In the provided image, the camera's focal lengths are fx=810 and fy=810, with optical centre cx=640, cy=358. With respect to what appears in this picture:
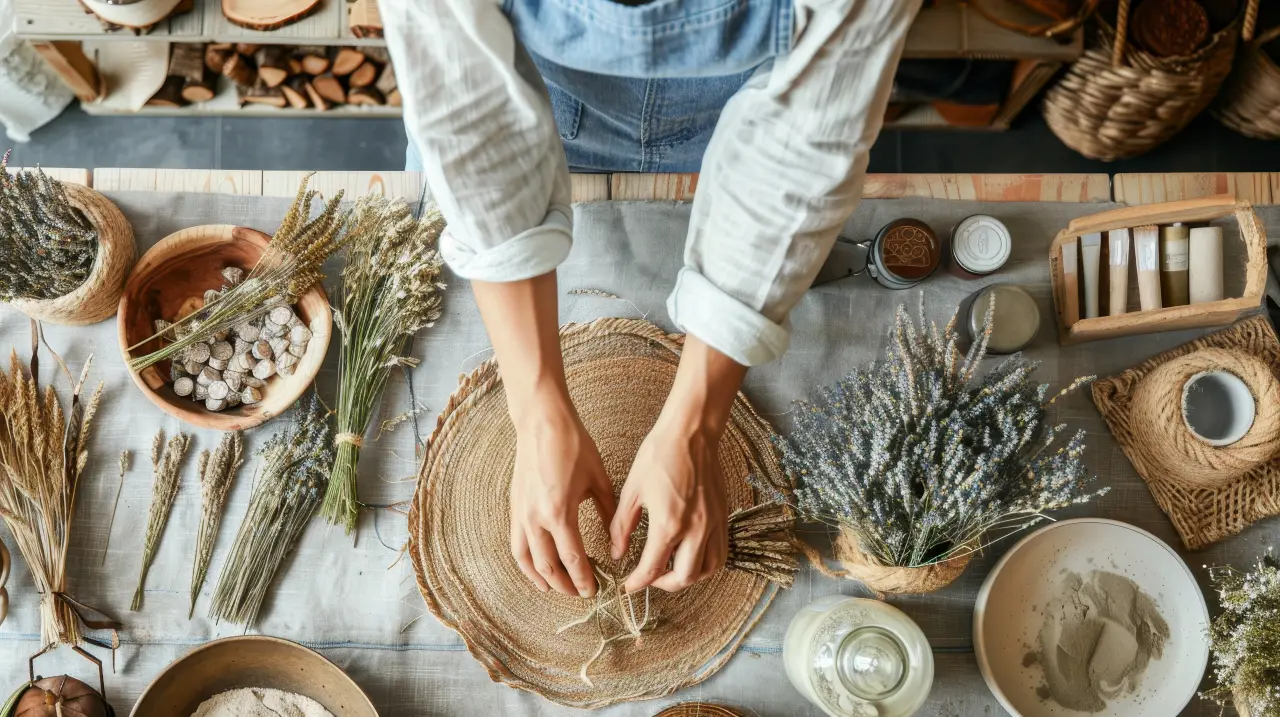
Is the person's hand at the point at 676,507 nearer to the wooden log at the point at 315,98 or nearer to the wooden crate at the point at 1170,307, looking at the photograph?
the wooden crate at the point at 1170,307

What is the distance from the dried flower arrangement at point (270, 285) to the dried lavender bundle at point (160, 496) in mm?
144

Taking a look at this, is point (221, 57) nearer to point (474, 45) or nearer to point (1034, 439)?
point (474, 45)

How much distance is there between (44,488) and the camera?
1215mm

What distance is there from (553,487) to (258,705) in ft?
2.03

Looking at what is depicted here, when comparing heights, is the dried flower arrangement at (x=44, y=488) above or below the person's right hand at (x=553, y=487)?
below

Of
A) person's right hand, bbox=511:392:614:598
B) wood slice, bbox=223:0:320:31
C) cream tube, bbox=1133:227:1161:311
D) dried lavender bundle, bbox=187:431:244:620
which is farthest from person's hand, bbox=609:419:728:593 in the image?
wood slice, bbox=223:0:320:31

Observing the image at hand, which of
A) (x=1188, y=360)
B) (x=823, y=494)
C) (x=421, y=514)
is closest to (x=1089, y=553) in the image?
(x=1188, y=360)

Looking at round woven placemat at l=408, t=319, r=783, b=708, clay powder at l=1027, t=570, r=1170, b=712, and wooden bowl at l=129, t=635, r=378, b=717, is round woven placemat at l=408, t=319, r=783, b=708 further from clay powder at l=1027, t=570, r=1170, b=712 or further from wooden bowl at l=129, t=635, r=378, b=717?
clay powder at l=1027, t=570, r=1170, b=712

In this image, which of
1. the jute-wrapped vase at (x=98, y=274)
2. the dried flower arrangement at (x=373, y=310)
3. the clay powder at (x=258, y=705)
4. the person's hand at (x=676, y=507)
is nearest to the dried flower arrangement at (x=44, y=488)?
the jute-wrapped vase at (x=98, y=274)

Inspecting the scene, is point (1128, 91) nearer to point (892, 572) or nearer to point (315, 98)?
point (892, 572)

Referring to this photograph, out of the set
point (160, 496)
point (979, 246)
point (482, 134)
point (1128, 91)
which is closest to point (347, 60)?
point (160, 496)

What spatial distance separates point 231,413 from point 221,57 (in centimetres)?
126

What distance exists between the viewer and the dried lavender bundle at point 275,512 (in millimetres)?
1221

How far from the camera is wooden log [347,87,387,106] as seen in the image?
208 cm
